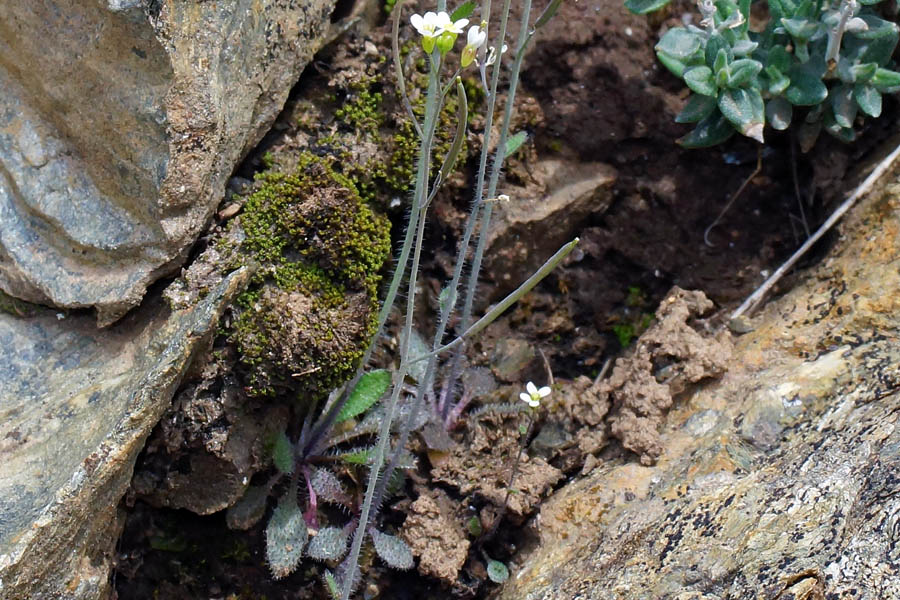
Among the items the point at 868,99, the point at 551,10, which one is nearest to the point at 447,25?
the point at 551,10

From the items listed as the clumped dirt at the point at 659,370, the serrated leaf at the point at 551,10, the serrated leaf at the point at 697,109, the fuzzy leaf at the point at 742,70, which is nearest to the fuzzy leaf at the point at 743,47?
the fuzzy leaf at the point at 742,70

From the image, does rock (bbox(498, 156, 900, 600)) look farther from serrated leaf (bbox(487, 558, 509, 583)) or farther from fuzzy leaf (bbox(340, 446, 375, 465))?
fuzzy leaf (bbox(340, 446, 375, 465))

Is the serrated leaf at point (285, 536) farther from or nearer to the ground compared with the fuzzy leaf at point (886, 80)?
nearer to the ground

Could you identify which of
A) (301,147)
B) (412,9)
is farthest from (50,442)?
(412,9)

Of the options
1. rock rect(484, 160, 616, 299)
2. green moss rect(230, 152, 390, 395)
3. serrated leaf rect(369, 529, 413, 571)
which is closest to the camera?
green moss rect(230, 152, 390, 395)

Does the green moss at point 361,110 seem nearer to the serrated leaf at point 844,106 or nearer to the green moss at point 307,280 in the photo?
the green moss at point 307,280

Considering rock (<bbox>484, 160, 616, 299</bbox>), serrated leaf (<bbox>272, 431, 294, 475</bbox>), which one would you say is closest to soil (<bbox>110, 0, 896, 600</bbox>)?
rock (<bbox>484, 160, 616, 299</bbox>)

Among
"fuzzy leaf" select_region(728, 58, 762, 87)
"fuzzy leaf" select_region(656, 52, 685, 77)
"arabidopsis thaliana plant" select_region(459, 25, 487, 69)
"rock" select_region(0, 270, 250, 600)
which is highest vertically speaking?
"arabidopsis thaliana plant" select_region(459, 25, 487, 69)

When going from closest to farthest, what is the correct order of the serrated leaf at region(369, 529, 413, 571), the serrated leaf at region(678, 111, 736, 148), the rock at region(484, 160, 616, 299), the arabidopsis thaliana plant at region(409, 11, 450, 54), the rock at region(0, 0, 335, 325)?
the arabidopsis thaliana plant at region(409, 11, 450, 54), the rock at region(0, 0, 335, 325), the serrated leaf at region(369, 529, 413, 571), the serrated leaf at region(678, 111, 736, 148), the rock at region(484, 160, 616, 299)
